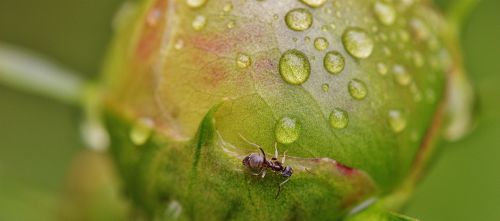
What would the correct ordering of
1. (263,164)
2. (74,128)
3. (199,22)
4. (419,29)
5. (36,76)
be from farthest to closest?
(74,128) → (36,76) → (419,29) → (199,22) → (263,164)

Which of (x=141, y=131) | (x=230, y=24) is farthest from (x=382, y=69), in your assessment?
(x=141, y=131)

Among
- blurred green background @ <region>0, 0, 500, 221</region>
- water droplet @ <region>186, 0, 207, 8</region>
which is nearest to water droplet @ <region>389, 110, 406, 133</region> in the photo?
water droplet @ <region>186, 0, 207, 8</region>

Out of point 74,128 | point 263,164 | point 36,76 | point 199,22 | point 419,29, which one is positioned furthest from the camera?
point 74,128

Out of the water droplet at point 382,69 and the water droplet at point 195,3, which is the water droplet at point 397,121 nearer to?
the water droplet at point 382,69

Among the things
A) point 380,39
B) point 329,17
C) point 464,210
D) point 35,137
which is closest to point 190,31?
point 329,17

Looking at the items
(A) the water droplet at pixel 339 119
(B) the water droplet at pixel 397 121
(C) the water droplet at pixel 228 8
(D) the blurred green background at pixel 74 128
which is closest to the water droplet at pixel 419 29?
(B) the water droplet at pixel 397 121

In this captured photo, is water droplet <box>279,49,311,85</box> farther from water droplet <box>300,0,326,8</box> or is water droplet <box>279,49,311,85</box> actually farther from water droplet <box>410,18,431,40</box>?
water droplet <box>410,18,431,40</box>

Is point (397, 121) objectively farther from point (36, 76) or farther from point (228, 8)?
point (36, 76)
